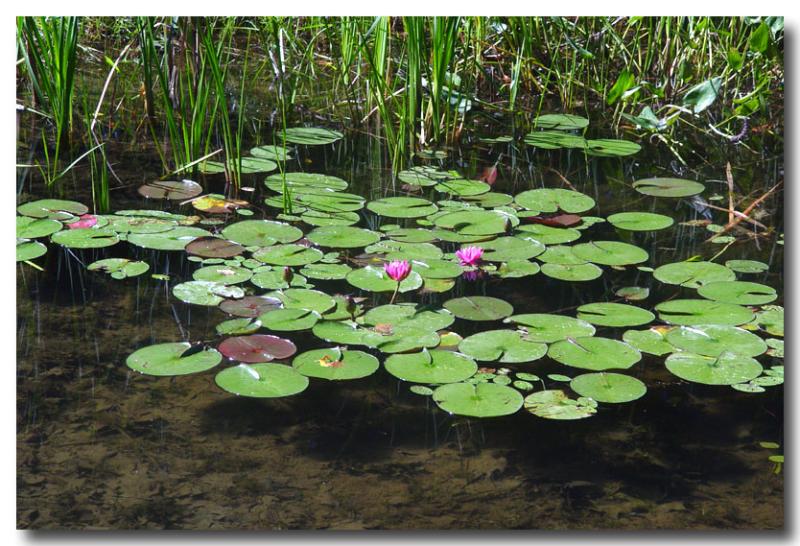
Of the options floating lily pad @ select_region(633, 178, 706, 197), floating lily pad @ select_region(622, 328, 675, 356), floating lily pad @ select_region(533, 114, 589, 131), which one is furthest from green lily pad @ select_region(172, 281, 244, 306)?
floating lily pad @ select_region(533, 114, 589, 131)

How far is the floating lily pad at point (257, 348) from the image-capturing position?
5.13 feet

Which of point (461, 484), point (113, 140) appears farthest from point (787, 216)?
point (113, 140)

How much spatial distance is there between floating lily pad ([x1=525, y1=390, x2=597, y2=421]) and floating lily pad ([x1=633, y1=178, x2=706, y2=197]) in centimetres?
100

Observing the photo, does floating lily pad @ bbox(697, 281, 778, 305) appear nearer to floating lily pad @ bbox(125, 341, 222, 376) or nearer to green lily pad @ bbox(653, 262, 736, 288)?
green lily pad @ bbox(653, 262, 736, 288)

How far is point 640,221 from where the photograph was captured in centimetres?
217

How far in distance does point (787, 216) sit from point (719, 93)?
3.11 feet

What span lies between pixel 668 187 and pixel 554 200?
1.08 feet

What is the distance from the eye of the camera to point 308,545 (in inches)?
47.9

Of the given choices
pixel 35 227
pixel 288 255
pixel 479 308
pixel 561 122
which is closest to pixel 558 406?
pixel 479 308

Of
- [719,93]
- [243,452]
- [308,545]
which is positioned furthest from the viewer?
[719,93]

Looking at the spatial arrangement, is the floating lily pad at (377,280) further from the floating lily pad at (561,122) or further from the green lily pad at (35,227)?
the floating lily pad at (561,122)

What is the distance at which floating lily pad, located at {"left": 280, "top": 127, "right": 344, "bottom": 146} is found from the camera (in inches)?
102

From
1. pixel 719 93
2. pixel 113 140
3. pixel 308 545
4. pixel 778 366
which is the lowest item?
pixel 308 545

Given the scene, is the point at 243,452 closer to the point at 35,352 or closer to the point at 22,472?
the point at 22,472
